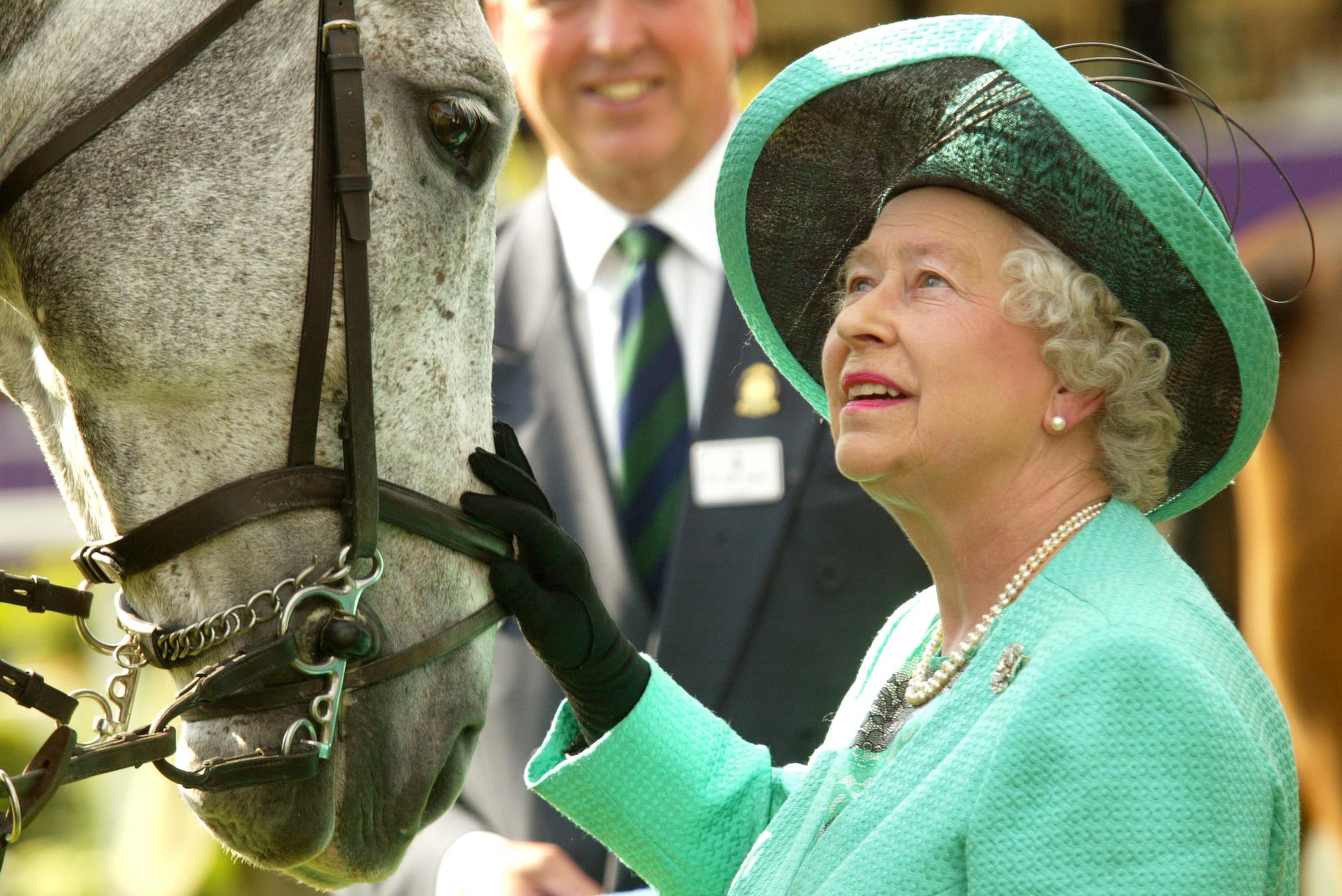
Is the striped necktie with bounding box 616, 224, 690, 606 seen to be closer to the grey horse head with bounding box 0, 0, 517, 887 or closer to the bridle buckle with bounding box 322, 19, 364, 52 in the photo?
the grey horse head with bounding box 0, 0, 517, 887

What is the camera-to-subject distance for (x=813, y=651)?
261 cm

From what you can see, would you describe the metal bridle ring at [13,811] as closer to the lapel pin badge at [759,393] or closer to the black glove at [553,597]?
the black glove at [553,597]

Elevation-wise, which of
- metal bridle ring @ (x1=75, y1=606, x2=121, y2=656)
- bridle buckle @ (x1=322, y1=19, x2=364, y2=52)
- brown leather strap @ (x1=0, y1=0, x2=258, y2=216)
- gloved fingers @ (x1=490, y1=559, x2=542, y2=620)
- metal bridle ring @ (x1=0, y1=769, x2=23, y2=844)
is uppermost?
bridle buckle @ (x1=322, y1=19, x2=364, y2=52)

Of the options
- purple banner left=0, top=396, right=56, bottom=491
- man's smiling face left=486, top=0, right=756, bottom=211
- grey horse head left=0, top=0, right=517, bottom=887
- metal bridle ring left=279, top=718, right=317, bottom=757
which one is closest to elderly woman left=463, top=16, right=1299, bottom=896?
grey horse head left=0, top=0, right=517, bottom=887

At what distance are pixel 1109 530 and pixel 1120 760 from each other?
34 cm

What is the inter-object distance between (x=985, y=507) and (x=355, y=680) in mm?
776

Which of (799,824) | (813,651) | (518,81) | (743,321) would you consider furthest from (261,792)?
(518,81)

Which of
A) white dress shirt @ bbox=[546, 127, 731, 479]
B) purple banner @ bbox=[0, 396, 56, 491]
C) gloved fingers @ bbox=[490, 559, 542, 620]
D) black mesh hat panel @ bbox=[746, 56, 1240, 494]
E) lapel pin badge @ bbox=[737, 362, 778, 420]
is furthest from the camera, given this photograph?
purple banner @ bbox=[0, 396, 56, 491]

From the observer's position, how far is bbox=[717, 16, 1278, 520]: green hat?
156 centimetres

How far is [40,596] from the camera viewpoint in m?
1.80

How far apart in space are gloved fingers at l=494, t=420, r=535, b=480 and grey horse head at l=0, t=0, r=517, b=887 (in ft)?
0.32

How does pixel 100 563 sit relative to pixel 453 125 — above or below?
below

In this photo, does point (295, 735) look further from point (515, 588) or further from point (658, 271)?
point (658, 271)

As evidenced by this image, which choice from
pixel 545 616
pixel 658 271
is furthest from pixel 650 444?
pixel 545 616
